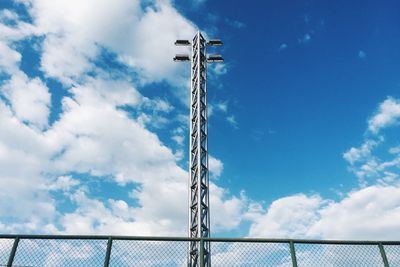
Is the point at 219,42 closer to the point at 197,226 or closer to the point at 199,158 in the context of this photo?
the point at 199,158

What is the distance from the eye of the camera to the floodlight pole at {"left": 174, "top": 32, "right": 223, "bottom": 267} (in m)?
13.2

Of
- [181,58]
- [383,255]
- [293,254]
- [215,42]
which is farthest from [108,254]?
[215,42]

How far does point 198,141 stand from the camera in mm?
14359

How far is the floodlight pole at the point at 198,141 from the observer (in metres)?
13.2

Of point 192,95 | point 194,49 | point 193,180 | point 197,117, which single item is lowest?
point 193,180

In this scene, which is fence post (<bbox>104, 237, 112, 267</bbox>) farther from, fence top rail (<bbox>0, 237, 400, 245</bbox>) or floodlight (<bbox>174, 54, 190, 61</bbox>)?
floodlight (<bbox>174, 54, 190, 61</bbox>)

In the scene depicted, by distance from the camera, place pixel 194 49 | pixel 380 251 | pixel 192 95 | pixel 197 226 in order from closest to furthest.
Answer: pixel 380 251 < pixel 197 226 < pixel 192 95 < pixel 194 49

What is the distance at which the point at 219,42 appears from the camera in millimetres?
17250

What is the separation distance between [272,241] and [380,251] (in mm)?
2337

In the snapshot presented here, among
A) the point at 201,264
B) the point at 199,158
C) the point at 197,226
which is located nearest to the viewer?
the point at 201,264

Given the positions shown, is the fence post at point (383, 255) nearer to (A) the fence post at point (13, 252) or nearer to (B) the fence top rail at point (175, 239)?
(B) the fence top rail at point (175, 239)

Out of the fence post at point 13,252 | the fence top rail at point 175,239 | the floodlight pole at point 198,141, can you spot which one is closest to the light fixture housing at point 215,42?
the floodlight pole at point 198,141

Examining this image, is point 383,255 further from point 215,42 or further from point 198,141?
point 215,42

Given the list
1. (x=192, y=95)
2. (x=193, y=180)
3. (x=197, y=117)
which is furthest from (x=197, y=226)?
(x=192, y=95)
